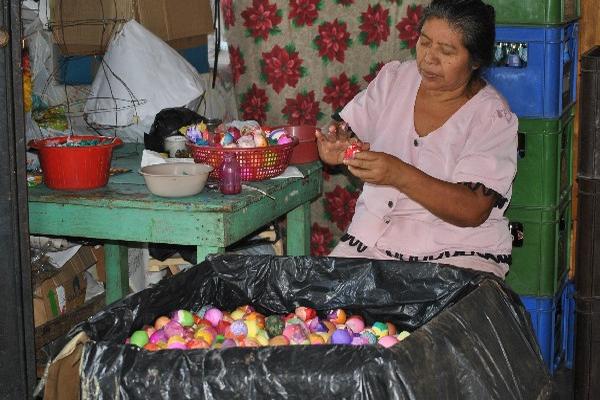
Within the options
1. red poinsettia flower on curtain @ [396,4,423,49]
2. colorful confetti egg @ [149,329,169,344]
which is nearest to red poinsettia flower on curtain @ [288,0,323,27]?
red poinsettia flower on curtain @ [396,4,423,49]

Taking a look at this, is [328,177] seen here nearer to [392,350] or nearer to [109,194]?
[109,194]

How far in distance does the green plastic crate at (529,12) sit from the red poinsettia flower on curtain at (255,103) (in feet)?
4.57

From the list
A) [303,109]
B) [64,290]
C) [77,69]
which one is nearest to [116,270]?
[64,290]

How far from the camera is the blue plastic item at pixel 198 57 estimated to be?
4516 millimetres

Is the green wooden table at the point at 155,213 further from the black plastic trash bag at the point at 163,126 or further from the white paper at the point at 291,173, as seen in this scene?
the black plastic trash bag at the point at 163,126

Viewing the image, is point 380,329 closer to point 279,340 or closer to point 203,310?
point 279,340

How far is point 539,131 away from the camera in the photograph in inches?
137

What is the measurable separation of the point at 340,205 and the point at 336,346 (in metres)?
2.62

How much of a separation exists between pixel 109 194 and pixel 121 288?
95cm

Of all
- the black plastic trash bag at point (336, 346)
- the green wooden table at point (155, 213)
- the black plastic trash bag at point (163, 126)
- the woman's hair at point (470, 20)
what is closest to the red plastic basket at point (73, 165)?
the green wooden table at point (155, 213)

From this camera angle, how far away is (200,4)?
442 cm

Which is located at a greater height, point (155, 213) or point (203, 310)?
point (155, 213)

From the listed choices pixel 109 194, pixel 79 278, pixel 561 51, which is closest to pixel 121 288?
pixel 79 278

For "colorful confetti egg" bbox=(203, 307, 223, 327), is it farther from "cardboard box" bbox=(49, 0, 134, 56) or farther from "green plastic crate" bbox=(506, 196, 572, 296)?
"cardboard box" bbox=(49, 0, 134, 56)
